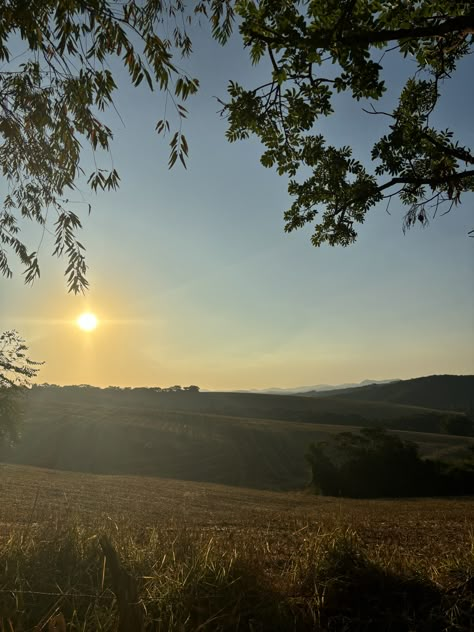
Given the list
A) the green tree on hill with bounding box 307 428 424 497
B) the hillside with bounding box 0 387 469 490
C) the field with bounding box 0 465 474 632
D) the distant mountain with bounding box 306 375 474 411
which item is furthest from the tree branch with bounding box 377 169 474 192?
the distant mountain with bounding box 306 375 474 411

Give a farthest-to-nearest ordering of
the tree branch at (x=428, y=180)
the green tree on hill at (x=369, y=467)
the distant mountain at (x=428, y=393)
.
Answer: the distant mountain at (x=428, y=393)
the green tree on hill at (x=369, y=467)
the tree branch at (x=428, y=180)

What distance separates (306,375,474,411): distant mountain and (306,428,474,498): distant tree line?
109962mm

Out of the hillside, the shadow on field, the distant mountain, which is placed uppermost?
the distant mountain

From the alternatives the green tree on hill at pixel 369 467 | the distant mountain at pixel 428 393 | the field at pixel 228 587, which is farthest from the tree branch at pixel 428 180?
the distant mountain at pixel 428 393

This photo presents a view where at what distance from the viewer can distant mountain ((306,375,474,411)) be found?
14812cm

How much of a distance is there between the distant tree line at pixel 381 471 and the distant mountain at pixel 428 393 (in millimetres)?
109962

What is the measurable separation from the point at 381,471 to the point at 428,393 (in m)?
125

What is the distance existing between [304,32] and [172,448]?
6794cm

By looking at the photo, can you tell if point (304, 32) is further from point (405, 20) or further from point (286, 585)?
point (286, 585)

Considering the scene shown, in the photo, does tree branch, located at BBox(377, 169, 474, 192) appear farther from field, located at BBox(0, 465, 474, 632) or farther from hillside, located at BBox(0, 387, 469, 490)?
hillside, located at BBox(0, 387, 469, 490)

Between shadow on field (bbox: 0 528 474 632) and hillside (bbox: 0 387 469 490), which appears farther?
hillside (bbox: 0 387 469 490)

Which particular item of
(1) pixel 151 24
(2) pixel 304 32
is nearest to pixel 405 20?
(2) pixel 304 32

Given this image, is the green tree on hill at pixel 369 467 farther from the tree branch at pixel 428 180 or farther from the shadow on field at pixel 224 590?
the shadow on field at pixel 224 590

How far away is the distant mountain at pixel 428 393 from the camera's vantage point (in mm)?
148125
